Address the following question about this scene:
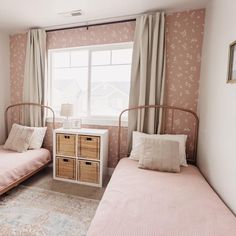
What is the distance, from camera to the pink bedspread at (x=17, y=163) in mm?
1929

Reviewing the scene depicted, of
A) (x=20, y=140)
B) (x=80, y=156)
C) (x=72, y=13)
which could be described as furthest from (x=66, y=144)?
(x=72, y=13)

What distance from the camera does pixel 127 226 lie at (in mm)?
1000

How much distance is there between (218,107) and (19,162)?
2484mm

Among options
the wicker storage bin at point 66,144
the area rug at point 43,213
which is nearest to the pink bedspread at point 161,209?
the area rug at point 43,213

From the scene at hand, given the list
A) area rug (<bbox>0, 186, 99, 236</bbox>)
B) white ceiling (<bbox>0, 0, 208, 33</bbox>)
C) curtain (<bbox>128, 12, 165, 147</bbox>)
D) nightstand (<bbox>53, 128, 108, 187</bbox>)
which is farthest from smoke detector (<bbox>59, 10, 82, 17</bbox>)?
area rug (<bbox>0, 186, 99, 236</bbox>)

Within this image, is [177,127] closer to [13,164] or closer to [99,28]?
[99,28]

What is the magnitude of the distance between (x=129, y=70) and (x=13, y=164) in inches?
83.5

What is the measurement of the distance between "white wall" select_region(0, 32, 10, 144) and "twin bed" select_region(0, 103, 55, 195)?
5.1 inches

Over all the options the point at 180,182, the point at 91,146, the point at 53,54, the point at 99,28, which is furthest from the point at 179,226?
the point at 53,54

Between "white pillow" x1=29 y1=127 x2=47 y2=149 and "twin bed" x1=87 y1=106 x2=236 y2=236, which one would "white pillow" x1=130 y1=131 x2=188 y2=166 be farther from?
"white pillow" x1=29 y1=127 x2=47 y2=149

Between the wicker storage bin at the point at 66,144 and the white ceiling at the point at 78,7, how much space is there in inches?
70.1

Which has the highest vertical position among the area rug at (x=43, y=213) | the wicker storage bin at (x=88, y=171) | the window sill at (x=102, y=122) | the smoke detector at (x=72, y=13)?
the smoke detector at (x=72, y=13)

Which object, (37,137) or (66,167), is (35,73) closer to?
(37,137)

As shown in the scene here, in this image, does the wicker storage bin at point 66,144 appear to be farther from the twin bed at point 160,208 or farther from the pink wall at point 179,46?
the twin bed at point 160,208
